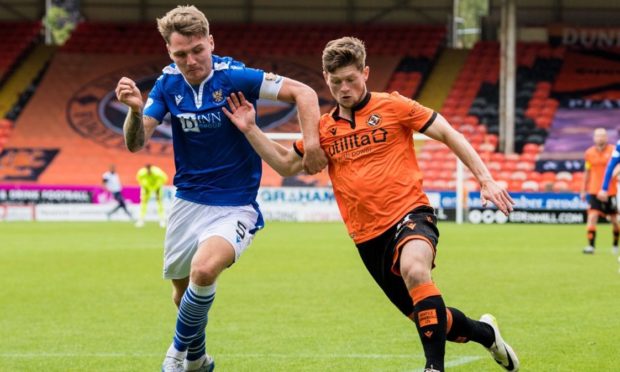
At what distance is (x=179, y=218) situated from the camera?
24.4 feet

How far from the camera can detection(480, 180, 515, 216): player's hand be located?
6.51 meters

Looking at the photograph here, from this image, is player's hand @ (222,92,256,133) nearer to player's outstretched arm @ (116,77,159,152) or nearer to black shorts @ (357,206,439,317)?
player's outstretched arm @ (116,77,159,152)

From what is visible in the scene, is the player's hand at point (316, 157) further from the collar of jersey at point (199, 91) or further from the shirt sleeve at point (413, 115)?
the collar of jersey at point (199, 91)

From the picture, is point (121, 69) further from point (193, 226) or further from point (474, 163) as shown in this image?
point (474, 163)

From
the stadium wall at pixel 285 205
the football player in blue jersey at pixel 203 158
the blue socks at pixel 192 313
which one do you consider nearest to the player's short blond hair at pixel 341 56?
the football player in blue jersey at pixel 203 158

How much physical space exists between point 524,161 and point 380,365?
29.2 metres

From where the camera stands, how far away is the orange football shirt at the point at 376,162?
6.86 meters

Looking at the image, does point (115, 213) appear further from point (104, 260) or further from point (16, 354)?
point (16, 354)

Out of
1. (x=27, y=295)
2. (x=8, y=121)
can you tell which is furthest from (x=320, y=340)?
(x=8, y=121)

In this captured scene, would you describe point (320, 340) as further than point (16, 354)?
Yes

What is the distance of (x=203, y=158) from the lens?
24.1 ft

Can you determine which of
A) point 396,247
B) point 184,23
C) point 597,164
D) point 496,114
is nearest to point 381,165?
point 396,247

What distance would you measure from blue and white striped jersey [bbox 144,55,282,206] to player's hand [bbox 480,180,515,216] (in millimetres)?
1546

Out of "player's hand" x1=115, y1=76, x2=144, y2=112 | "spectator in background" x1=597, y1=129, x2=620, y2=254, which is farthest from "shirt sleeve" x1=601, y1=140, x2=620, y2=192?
"player's hand" x1=115, y1=76, x2=144, y2=112
